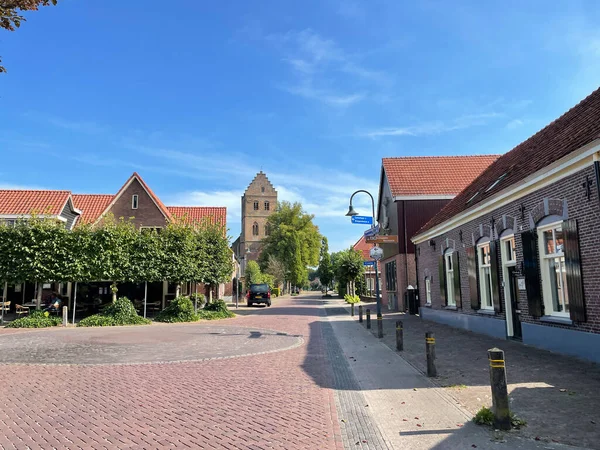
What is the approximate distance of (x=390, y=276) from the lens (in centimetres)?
2816

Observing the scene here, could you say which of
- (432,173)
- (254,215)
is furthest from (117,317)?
(254,215)

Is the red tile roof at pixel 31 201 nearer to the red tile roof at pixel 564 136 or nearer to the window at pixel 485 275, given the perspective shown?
the window at pixel 485 275

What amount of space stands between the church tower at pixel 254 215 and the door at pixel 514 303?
232 feet

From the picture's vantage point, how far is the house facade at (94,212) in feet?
85.2

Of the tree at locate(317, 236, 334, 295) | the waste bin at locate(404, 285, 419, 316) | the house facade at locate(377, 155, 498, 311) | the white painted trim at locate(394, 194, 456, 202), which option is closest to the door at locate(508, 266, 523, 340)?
the waste bin at locate(404, 285, 419, 316)

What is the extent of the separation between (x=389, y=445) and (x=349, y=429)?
25.2 inches

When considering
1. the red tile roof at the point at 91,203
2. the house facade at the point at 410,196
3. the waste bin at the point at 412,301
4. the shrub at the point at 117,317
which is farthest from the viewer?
the red tile roof at the point at 91,203

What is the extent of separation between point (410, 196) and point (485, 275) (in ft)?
38.0

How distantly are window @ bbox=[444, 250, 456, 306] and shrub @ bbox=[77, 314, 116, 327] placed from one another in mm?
14216

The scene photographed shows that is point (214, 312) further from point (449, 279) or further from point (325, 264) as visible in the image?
point (325, 264)

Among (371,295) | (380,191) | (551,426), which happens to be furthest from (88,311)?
(371,295)

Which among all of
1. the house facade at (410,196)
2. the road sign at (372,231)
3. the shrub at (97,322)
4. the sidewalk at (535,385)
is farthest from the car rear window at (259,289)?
the sidewalk at (535,385)

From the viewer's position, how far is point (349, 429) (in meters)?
5.20

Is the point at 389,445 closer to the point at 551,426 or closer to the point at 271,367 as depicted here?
→ the point at 551,426
